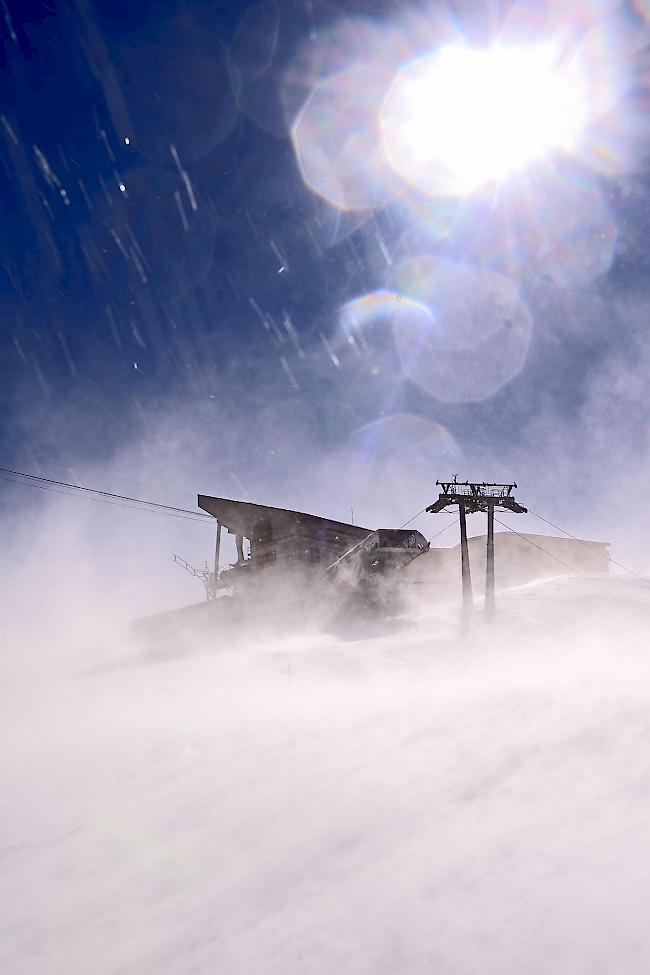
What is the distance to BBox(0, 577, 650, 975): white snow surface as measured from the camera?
3.36 meters

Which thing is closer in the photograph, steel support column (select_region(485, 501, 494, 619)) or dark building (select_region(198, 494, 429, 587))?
steel support column (select_region(485, 501, 494, 619))

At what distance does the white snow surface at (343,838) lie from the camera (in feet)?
11.0

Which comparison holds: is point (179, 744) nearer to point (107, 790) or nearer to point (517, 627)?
point (107, 790)

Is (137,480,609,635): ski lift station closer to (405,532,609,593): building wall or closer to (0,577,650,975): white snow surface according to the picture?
(405,532,609,593): building wall

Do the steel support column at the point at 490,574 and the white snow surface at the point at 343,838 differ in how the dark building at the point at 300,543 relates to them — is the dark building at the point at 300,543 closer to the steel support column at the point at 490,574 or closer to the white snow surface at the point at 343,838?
the steel support column at the point at 490,574

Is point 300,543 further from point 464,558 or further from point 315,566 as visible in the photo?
point 464,558

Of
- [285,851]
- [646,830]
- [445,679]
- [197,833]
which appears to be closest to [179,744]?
[197,833]

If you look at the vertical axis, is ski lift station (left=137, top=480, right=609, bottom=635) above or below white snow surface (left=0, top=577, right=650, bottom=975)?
above

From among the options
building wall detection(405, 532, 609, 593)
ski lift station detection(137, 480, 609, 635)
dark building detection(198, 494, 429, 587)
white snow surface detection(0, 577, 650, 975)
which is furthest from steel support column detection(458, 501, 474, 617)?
building wall detection(405, 532, 609, 593)

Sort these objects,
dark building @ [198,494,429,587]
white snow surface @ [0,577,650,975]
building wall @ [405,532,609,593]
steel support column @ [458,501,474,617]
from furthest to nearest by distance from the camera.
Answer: building wall @ [405,532,609,593] < dark building @ [198,494,429,587] < steel support column @ [458,501,474,617] < white snow surface @ [0,577,650,975]

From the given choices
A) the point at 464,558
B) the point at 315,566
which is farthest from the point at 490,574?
the point at 315,566

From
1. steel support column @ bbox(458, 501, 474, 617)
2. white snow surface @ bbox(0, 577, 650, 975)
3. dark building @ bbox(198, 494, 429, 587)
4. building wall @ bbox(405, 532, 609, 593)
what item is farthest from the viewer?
building wall @ bbox(405, 532, 609, 593)

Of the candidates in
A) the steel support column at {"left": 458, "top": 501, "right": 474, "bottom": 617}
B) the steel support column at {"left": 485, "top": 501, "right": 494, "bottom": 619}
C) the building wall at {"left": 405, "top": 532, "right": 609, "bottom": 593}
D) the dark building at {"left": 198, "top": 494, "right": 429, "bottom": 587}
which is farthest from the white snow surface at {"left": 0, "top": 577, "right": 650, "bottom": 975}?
the building wall at {"left": 405, "top": 532, "right": 609, "bottom": 593}

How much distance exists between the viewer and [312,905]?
3812 mm
